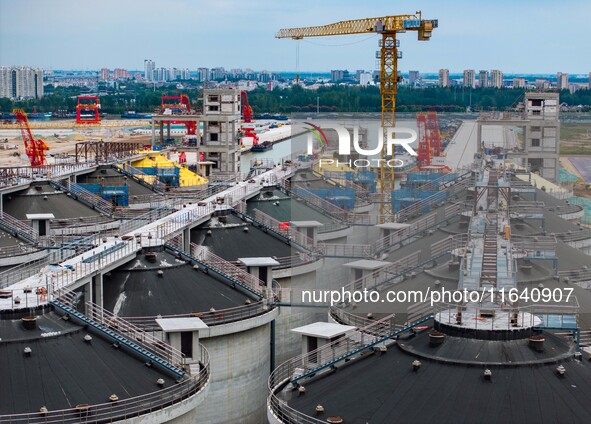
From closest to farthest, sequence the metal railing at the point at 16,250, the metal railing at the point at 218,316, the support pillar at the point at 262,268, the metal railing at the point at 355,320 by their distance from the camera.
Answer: the metal railing at the point at 218,316
the metal railing at the point at 355,320
the support pillar at the point at 262,268
the metal railing at the point at 16,250

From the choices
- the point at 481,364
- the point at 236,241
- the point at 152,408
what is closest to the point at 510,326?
the point at 481,364

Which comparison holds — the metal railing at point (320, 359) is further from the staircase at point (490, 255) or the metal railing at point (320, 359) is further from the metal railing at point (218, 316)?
the staircase at point (490, 255)

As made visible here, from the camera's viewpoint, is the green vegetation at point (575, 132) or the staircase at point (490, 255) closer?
the staircase at point (490, 255)

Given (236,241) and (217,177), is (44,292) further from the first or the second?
(217,177)

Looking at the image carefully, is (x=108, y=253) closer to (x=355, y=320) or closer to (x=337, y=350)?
(x=355, y=320)

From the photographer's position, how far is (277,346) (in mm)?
39844

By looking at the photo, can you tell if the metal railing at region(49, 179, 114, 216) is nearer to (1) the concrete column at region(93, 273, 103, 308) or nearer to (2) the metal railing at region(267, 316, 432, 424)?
(1) the concrete column at region(93, 273, 103, 308)

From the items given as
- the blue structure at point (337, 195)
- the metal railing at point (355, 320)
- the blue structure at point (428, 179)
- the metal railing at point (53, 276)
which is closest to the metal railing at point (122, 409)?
the metal railing at point (53, 276)

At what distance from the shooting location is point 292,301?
41719 mm

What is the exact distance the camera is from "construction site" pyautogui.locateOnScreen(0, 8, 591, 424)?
24794 mm

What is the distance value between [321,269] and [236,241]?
406 cm

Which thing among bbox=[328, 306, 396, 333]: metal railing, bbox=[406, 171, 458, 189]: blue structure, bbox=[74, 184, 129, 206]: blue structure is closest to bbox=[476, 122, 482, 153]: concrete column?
bbox=[406, 171, 458, 189]: blue structure

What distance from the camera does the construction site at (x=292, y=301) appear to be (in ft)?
81.3

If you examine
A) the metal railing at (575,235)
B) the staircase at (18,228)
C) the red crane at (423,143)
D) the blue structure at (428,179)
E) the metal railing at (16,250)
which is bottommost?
the metal railing at (575,235)
